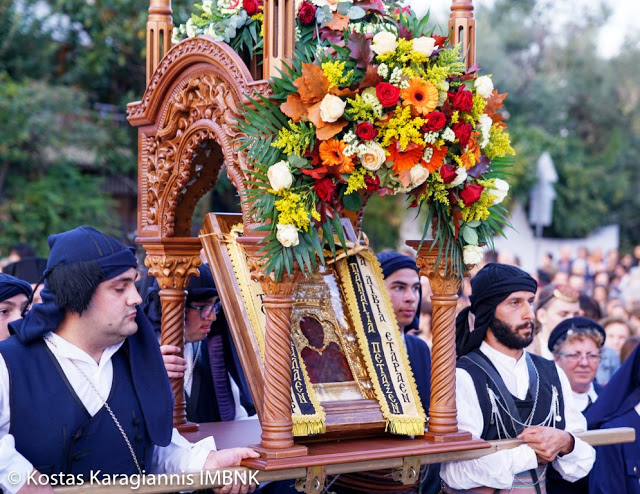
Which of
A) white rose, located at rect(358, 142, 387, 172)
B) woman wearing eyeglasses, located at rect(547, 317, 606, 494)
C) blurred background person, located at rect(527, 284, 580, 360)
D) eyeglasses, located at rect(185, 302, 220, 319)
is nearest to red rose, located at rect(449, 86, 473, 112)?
white rose, located at rect(358, 142, 387, 172)

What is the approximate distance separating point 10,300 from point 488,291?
7.65 ft

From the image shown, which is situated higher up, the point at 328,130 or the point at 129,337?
the point at 328,130

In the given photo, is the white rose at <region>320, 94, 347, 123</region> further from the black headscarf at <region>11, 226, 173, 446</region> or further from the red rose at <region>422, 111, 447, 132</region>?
the black headscarf at <region>11, 226, 173, 446</region>

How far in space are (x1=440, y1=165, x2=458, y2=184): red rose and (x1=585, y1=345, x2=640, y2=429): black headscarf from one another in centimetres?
211

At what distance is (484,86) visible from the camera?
3529mm

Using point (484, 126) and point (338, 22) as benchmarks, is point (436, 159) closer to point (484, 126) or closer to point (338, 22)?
point (484, 126)

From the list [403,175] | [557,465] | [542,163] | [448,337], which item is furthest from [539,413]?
[542,163]

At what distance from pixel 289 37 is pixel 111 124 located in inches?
511

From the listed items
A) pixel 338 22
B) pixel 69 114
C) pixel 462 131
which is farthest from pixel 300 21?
pixel 69 114

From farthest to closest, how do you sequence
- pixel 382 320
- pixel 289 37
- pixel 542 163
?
pixel 542 163 < pixel 382 320 < pixel 289 37

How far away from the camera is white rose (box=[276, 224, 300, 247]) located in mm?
3236

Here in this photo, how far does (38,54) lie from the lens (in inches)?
614

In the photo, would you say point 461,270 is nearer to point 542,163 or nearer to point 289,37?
point 289,37

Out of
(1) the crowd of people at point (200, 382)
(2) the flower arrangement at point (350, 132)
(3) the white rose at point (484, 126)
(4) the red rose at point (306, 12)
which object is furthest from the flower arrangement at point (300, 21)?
(1) the crowd of people at point (200, 382)
